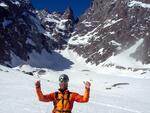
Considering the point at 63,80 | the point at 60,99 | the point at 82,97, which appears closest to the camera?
the point at 63,80

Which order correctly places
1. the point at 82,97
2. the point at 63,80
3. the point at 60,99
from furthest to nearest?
1. the point at 82,97
2. the point at 60,99
3. the point at 63,80

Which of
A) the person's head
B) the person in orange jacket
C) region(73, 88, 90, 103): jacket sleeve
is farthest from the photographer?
region(73, 88, 90, 103): jacket sleeve

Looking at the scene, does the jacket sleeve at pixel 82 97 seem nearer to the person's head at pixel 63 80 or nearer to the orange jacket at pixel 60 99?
the orange jacket at pixel 60 99

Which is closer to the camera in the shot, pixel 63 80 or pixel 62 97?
pixel 63 80

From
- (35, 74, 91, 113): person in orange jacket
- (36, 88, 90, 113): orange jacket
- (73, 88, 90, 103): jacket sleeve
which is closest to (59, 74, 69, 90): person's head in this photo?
(35, 74, 91, 113): person in orange jacket

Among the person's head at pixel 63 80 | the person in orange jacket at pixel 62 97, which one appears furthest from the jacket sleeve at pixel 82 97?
the person's head at pixel 63 80

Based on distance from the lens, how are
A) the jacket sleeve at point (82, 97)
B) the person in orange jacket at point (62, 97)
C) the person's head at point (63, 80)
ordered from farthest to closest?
the jacket sleeve at point (82, 97), the person in orange jacket at point (62, 97), the person's head at point (63, 80)

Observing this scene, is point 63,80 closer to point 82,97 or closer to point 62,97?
point 62,97

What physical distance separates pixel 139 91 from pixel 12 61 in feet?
402

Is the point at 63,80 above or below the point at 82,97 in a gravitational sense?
above

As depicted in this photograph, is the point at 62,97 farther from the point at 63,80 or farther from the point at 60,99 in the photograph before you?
the point at 63,80

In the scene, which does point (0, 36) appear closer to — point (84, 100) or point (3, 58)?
point (3, 58)

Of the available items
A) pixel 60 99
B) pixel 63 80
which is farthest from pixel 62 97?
pixel 63 80

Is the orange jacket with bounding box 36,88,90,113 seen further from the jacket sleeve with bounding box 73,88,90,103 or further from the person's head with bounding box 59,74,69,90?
the person's head with bounding box 59,74,69,90
